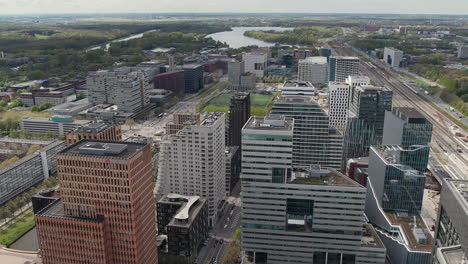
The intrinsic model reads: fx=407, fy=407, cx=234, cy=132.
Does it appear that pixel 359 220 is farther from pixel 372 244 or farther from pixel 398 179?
pixel 398 179

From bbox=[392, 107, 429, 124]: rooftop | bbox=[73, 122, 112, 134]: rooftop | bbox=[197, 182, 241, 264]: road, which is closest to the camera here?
bbox=[197, 182, 241, 264]: road

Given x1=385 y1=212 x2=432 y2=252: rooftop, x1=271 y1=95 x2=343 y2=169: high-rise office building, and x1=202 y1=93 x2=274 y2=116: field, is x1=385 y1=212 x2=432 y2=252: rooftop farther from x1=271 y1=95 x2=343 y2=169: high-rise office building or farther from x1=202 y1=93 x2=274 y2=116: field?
x1=202 y1=93 x2=274 y2=116: field

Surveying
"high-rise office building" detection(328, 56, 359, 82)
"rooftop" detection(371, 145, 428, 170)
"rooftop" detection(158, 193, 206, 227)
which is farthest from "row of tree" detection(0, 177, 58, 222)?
"high-rise office building" detection(328, 56, 359, 82)

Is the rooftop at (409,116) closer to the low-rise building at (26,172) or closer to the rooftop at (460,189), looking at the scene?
the rooftop at (460,189)

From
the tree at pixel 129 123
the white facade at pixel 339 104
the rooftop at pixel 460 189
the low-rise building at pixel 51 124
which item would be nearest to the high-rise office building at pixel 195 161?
the white facade at pixel 339 104

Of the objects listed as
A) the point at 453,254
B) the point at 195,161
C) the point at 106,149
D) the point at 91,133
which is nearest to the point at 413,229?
the point at 195,161

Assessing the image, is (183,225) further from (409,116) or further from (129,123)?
(129,123)
